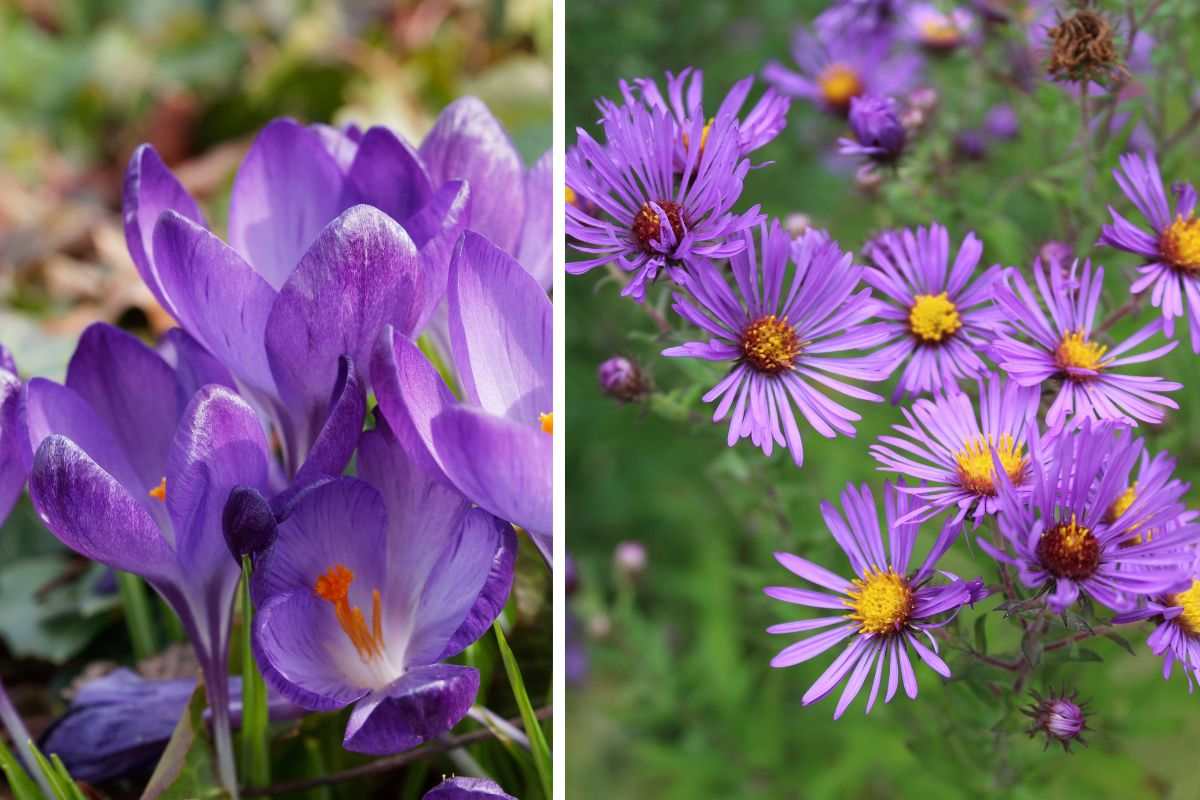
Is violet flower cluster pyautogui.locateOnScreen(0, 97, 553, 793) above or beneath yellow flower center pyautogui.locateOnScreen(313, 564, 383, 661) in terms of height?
above

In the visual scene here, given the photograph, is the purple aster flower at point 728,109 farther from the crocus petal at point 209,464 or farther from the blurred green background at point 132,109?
the blurred green background at point 132,109

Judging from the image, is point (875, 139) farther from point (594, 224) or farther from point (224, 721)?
point (224, 721)

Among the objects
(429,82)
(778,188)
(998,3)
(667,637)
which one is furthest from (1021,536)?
(429,82)

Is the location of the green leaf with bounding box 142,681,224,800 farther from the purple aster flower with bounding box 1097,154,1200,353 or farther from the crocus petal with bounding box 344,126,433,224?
the purple aster flower with bounding box 1097,154,1200,353

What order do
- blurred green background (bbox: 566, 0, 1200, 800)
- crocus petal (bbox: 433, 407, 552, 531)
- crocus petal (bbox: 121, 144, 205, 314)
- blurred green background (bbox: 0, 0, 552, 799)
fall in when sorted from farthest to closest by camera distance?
blurred green background (bbox: 0, 0, 552, 799) < blurred green background (bbox: 566, 0, 1200, 800) < crocus petal (bbox: 121, 144, 205, 314) < crocus petal (bbox: 433, 407, 552, 531)

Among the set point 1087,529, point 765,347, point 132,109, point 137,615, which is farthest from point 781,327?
point 132,109

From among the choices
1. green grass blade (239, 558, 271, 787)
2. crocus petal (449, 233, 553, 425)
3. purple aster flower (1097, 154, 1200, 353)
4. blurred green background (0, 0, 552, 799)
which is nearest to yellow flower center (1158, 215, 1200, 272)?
purple aster flower (1097, 154, 1200, 353)
